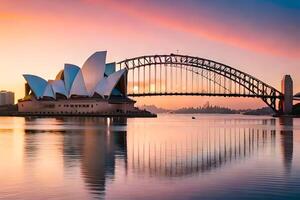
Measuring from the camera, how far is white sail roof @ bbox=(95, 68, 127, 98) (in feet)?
423

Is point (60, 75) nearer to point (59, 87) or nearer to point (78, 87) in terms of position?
point (59, 87)

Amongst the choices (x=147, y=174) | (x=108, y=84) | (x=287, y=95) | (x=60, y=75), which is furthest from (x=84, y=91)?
(x=147, y=174)

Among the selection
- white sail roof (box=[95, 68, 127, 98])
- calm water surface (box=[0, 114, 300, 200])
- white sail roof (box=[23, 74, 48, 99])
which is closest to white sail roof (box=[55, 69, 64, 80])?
white sail roof (box=[23, 74, 48, 99])

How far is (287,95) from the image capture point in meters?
152

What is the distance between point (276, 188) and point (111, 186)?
479 centimetres

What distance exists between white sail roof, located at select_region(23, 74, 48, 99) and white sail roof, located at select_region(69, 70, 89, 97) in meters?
12.8

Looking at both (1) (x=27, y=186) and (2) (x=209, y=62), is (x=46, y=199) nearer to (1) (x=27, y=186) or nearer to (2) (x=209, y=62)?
(1) (x=27, y=186)

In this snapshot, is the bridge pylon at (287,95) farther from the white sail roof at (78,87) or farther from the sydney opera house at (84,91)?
the white sail roof at (78,87)

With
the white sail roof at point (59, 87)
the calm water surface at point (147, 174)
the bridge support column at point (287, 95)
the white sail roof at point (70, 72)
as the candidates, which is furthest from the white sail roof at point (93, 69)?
the calm water surface at point (147, 174)

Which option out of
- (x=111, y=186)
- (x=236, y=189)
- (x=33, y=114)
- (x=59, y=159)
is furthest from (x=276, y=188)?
(x=33, y=114)

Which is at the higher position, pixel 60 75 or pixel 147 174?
pixel 60 75

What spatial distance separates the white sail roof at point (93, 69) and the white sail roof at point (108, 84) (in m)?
1.50

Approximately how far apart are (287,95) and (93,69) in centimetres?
6349

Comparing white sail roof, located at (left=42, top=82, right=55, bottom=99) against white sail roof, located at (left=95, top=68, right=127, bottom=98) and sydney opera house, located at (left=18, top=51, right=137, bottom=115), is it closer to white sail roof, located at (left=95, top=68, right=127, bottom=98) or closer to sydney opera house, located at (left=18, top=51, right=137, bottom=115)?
sydney opera house, located at (left=18, top=51, right=137, bottom=115)
